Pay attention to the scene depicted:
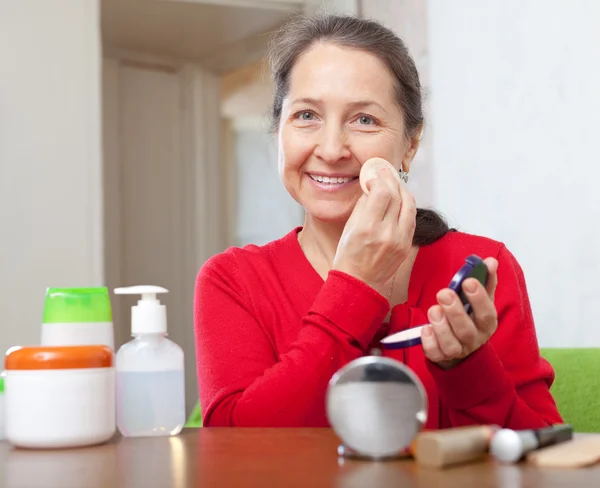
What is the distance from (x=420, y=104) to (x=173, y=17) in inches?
89.0

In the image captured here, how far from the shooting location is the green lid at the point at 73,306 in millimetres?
789

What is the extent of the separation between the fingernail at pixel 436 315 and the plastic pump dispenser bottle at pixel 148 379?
233 mm

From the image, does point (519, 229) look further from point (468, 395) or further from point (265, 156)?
point (265, 156)

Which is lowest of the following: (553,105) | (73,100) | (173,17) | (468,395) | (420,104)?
(468,395)

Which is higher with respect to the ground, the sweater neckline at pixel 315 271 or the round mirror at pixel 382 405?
the sweater neckline at pixel 315 271

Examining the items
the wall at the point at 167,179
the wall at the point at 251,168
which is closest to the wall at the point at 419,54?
the wall at the point at 251,168

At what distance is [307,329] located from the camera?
942 millimetres

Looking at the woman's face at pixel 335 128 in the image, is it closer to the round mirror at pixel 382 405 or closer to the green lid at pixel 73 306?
the green lid at pixel 73 306

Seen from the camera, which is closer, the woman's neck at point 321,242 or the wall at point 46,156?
the woman's neck at point 321,242

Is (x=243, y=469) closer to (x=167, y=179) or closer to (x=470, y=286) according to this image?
(x=470, y=286)

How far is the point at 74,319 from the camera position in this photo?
792 millimetres

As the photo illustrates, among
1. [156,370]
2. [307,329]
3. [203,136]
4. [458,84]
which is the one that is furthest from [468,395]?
[203,136]

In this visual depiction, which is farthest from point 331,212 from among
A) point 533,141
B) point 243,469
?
point 533,141

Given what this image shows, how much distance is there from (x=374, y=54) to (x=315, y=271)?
1.03 ft
